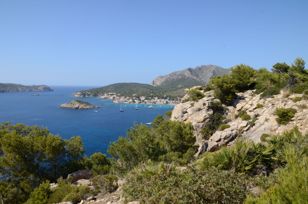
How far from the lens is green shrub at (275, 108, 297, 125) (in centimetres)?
1722

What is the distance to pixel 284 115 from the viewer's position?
17.5m

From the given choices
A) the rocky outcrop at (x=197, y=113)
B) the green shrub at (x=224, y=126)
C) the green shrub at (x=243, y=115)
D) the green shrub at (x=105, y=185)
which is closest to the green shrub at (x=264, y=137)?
the green shrub at (x=243, y=115)

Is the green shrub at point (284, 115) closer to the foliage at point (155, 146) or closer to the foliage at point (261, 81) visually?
the foliage at point (261, 81)

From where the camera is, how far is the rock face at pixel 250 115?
56.4ft

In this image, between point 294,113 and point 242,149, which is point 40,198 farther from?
point 294,113

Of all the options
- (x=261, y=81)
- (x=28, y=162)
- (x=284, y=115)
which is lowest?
(x=28, y=162)

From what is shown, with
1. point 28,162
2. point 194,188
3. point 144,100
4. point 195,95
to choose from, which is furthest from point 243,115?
point 144,100

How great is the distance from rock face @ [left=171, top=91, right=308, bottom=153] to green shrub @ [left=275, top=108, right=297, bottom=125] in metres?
0.20

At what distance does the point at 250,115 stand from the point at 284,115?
3.38 metres

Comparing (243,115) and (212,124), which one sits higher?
(243,115)

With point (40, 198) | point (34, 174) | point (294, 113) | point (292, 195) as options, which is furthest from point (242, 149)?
point (34, 174)

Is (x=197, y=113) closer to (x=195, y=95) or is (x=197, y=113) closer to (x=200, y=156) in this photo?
(x=195, y=95)

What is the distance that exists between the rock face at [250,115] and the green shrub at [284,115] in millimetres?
203

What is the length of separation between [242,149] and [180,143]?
9.78 m
